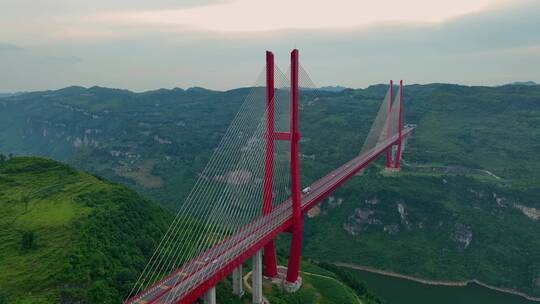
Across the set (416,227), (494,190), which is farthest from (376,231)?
(494,190)

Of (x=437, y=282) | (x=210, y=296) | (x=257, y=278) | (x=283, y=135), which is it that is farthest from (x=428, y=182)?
(x=210, y=296)

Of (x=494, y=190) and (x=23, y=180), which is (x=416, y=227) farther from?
(x=23, y=180)

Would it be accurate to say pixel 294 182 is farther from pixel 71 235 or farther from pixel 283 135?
pixel 71 235

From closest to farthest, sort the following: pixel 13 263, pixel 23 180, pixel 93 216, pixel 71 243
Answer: pixel 13 263 < pixel 71 243 < pixel 93 216 < pixel 23 180

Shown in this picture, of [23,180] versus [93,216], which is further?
[23,180]

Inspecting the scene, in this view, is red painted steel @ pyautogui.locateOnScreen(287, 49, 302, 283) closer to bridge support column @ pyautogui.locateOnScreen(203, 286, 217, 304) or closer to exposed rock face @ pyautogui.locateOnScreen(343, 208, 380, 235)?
bridge support column @ pyautogui.locateOnScreen(203, 286, 217, 304)

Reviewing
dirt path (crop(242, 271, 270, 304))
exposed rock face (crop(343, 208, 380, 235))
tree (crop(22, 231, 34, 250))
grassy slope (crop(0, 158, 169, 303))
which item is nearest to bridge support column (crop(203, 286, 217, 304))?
grassy slope (crop(0, 158, 169, 303))
